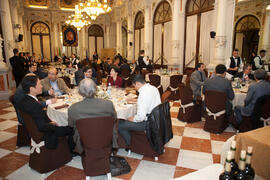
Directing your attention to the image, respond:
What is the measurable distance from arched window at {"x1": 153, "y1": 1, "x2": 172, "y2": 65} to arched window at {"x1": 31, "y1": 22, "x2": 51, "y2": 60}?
31.7 ft

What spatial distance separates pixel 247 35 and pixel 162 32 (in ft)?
16.3

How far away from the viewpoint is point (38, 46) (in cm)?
1594

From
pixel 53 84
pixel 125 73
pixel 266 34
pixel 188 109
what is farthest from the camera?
pixel 266 34

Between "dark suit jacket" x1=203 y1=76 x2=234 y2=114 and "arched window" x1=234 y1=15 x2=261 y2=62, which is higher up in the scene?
"arched window" x1=234 y1=15 x2=261 y2=62

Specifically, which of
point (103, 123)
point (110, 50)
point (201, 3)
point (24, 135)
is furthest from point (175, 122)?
point (110, 50)

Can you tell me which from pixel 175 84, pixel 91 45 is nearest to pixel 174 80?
pixel 175 84

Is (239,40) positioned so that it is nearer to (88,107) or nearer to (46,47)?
(88,107)

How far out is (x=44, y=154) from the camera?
259 cm

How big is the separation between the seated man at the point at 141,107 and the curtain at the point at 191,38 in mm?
6095

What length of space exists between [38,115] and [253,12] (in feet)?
37.2

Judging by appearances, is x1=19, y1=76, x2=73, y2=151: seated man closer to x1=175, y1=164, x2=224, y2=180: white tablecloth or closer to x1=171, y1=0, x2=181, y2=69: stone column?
x1=175, y1=164, x2=224, y2=180: white tablecloth

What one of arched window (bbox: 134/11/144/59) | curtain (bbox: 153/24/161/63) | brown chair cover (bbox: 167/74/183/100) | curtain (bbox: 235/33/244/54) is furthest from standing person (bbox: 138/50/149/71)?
curtain (bbox: 235/33/244/54)

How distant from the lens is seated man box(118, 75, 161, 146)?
276 cm

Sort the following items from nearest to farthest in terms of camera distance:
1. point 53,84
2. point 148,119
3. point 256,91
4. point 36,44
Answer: point 148,119 → point 256,91 → point 53,84 → point 36,44
